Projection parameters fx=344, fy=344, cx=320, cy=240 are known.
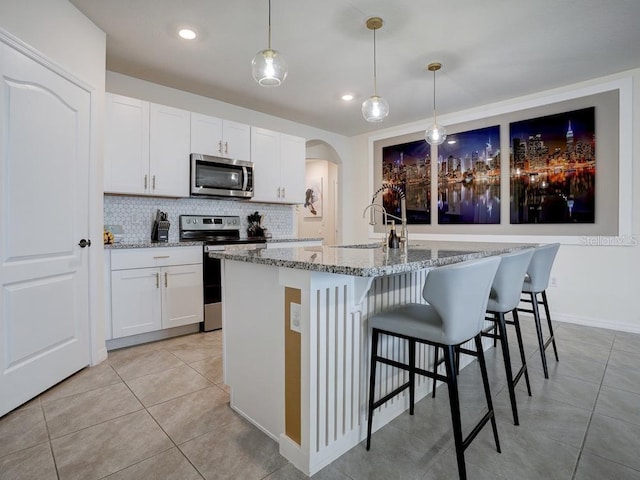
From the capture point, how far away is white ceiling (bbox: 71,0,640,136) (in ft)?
8.12

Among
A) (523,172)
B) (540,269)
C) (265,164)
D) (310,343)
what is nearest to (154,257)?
(265,164)

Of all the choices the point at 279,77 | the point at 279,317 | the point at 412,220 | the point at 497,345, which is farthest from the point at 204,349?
the point at 412,220

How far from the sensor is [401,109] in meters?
4.57

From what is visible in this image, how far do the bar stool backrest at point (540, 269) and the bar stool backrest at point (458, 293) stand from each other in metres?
1.27

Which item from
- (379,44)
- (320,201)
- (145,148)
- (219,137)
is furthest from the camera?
(320,201)

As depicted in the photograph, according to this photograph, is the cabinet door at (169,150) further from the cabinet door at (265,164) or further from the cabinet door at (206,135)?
the cabinet door at (265,164)

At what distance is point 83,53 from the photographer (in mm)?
2570

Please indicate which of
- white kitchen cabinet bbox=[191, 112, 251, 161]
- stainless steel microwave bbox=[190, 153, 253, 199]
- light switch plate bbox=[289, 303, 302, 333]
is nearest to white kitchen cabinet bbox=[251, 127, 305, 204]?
white kitchen cabinet bbox=[191, 112, 251, 161]

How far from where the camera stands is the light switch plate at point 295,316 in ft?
4.91

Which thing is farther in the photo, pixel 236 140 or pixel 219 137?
pixel 236 140

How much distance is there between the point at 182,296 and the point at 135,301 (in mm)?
415

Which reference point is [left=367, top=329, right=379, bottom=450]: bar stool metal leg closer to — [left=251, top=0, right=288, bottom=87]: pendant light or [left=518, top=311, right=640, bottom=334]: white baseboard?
[left=251, top=0, right=288, bottom=87]: pendant light

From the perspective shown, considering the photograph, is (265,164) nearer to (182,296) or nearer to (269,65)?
(182,296)

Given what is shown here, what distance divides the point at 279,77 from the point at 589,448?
99.8 inches
